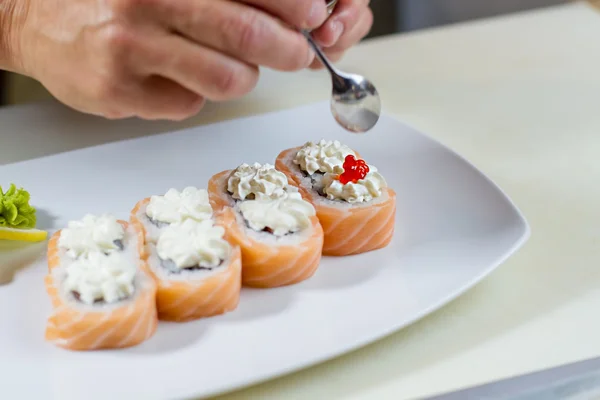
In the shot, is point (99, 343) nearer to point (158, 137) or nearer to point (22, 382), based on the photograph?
point (22, 382)

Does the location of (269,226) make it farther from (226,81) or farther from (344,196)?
(226,81)

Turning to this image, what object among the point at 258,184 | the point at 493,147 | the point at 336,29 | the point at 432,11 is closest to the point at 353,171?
the point at 258,184

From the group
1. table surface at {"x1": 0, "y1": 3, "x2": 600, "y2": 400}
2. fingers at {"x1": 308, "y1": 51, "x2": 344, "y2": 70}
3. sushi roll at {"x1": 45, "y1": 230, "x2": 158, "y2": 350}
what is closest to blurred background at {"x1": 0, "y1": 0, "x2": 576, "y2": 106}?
table surface at {"x1": 0, "y1": 3, "x2": 600, "y2": 400}

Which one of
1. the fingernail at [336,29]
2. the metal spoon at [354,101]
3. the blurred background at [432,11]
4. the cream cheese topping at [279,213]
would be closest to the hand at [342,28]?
the fingernail at [336,29]

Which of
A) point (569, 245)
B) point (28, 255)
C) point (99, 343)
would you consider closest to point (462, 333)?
point (569, 245)

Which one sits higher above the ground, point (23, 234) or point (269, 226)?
point (269, 226)

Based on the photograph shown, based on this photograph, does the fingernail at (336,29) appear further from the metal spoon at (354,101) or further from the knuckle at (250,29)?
the knuckle at (250,29)
